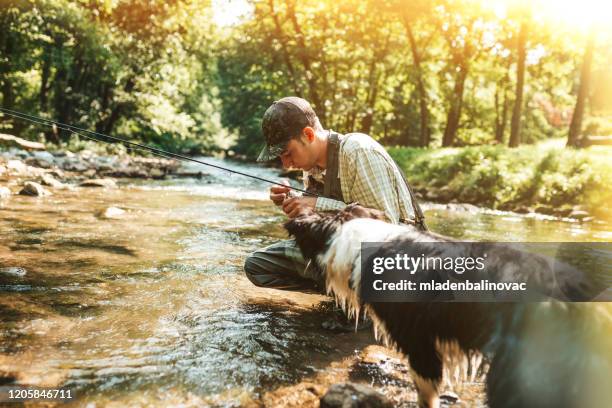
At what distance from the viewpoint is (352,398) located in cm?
216

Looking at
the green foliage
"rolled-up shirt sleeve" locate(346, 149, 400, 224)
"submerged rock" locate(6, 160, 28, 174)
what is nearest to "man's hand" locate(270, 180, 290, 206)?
"rolled-up shirt sleeve" locate(346, 149, 400, 224)

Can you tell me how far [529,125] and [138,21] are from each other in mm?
36090

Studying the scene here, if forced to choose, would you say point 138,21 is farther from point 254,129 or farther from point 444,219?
point 444,219

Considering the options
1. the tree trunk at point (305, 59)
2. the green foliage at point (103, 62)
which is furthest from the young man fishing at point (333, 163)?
the tree trunk at point (305, 59)

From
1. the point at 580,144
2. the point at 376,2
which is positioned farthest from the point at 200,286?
the point at 376,2

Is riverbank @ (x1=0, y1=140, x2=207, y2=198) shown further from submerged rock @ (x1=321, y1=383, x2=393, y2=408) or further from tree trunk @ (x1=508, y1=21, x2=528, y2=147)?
tree trunk @ (x1=508, y1=21, x2=528, y2=147)

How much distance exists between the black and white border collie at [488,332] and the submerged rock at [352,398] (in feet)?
0.84

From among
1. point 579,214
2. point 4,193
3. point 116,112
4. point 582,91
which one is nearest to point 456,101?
point 582,91

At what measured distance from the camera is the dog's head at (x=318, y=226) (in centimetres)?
233

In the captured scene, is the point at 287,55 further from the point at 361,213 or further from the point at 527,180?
the point at 361,213

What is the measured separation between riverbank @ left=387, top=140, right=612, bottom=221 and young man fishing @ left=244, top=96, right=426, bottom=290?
10.1 meters

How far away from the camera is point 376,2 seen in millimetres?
23375

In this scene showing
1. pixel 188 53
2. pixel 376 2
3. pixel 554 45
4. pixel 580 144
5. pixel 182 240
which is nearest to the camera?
pixel 182 240

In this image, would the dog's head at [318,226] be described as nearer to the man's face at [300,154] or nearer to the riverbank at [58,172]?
the man's face at [300,154]
